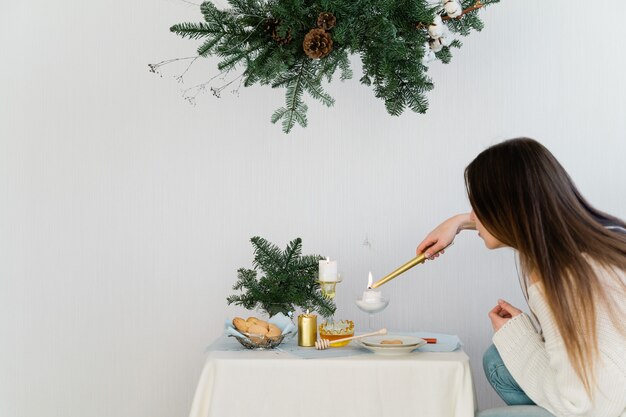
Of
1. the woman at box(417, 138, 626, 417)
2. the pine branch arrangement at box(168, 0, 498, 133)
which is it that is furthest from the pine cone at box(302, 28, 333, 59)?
the woman at box(417, 138, 626, 417)

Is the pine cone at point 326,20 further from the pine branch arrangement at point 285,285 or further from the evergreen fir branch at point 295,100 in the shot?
the pine branch arrangement at point 285,285

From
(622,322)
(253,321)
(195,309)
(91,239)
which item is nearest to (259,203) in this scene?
(195,309)

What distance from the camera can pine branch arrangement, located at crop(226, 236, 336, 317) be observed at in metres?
1.94

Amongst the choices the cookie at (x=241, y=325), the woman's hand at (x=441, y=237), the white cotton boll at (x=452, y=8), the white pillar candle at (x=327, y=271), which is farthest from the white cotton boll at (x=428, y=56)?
the cookie at (x=241, y=325)

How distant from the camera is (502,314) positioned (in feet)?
5.43

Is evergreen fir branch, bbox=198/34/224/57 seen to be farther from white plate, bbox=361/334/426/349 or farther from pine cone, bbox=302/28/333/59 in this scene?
white plate, bbox=361/334/426/349

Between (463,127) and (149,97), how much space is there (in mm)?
1042

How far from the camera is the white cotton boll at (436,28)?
6.18ft

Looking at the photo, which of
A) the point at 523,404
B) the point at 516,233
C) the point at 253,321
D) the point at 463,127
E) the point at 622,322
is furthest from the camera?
the point at 463,127

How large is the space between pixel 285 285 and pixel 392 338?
0.31 m

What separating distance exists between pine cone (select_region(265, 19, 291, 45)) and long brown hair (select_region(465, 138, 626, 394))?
582mm

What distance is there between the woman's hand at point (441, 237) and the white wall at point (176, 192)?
1.64 feet

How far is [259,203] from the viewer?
252cm

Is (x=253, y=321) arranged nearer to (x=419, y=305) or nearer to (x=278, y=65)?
(x=278, y=65)
